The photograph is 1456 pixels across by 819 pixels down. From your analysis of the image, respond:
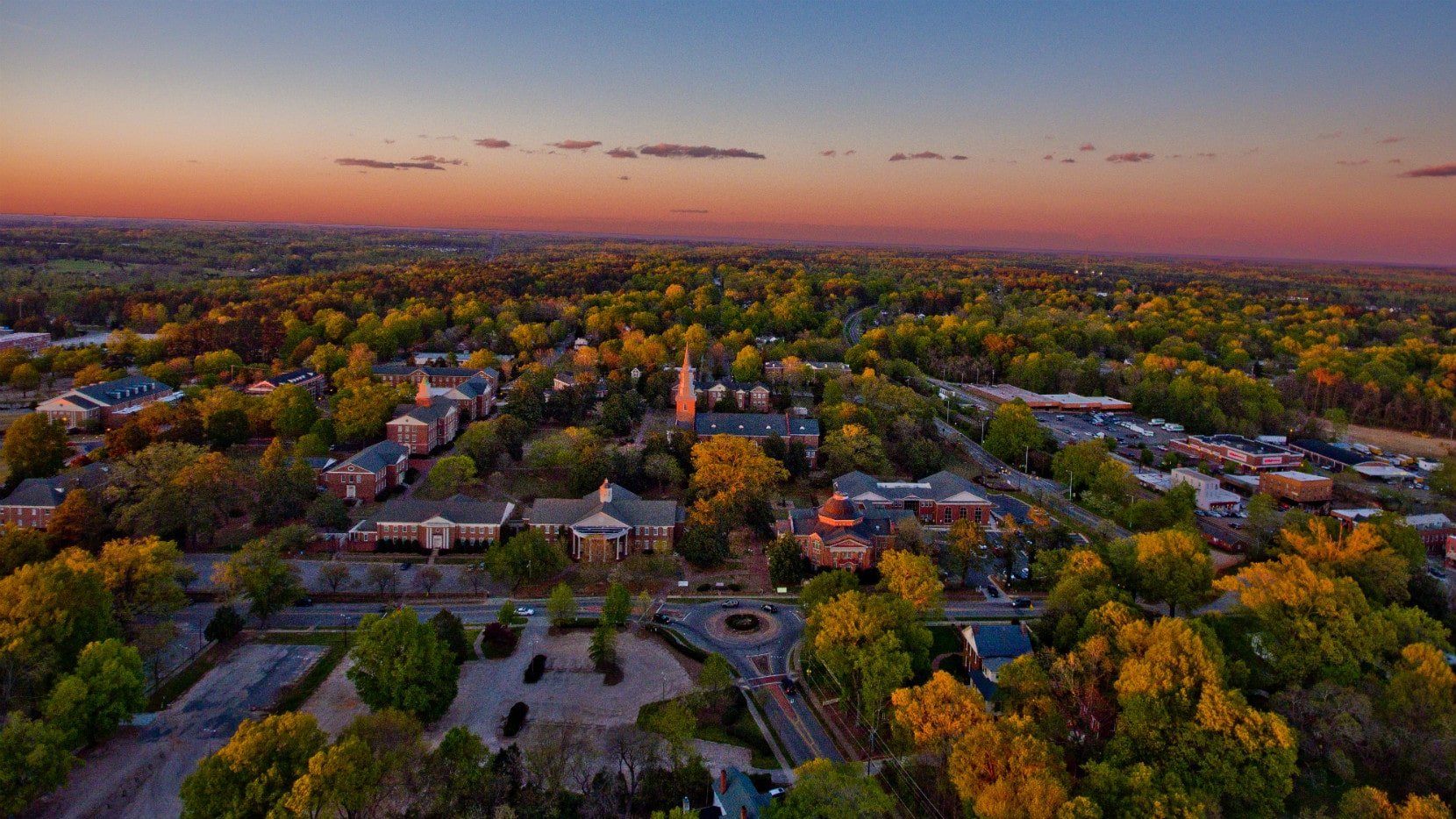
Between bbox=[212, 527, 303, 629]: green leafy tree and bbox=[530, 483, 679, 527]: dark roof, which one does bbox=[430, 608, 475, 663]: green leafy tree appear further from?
bbox=[530, 483, 679, 527]: dark roof

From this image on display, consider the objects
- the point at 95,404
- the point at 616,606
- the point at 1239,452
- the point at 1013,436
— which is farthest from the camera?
the point at 1239,452

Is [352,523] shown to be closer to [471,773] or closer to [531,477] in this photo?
[531,477]

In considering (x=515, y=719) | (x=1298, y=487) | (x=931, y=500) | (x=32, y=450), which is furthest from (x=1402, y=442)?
(x=32, y=450)

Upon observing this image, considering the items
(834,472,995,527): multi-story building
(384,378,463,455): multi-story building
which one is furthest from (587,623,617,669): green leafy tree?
(384,378,463,455): multi-story building

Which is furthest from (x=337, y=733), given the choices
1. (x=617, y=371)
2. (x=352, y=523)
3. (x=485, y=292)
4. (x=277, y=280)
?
(x=277, y=280)

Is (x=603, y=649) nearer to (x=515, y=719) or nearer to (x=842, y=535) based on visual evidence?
(x=515, y=719)

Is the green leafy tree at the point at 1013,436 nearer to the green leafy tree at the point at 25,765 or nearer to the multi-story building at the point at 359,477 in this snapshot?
the multi-story building at the point at 359,477

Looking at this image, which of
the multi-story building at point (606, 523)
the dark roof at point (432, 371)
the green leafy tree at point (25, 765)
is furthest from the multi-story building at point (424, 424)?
the green leafy tree at point (25, 765)
